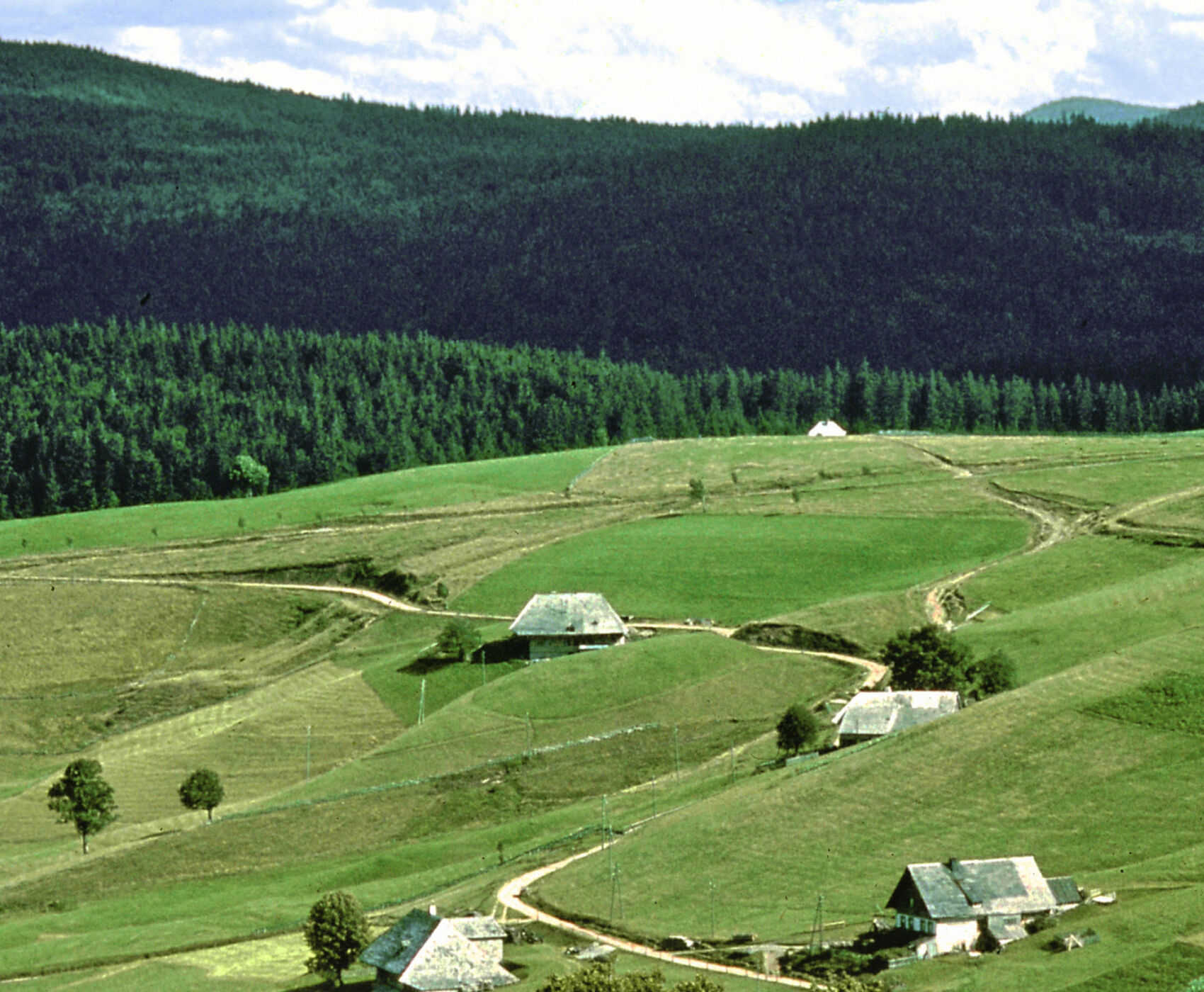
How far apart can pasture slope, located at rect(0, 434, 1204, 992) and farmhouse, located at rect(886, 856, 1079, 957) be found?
2.17 m

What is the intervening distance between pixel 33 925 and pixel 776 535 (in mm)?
82725

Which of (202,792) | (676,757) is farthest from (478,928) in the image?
(202,792)

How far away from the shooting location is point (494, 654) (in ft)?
437

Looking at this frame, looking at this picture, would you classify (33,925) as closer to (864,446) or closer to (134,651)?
(134,651)

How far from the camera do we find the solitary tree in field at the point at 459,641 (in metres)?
131

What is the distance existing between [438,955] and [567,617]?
63407 millimetres

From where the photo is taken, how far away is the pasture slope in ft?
261

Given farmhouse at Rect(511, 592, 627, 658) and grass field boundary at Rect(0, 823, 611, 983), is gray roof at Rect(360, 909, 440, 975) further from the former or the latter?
farmhouse at Rect(511, 592, 627, 658)

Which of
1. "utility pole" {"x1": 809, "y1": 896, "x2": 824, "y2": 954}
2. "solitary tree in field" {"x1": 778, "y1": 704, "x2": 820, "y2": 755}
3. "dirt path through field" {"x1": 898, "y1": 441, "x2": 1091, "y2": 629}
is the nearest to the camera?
"utility pole" {"x1": 809, "y1": 896, "x2": 824, "y2": 954}

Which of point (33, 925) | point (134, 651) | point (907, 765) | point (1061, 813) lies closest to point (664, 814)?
point (907, 765)

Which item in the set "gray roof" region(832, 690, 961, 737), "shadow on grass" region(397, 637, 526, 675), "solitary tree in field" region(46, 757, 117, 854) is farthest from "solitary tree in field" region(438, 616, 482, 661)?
"gray roof" region(832, 690, 961, 737)

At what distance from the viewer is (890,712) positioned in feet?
336

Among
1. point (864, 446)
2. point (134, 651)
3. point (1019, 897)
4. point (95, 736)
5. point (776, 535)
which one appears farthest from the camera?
point (864, 446)

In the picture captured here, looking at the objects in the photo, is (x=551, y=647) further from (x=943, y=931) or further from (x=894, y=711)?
(x=943, y=931)
